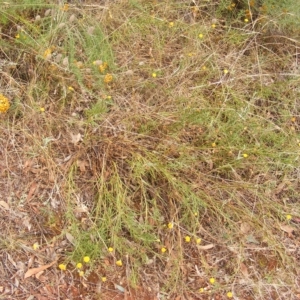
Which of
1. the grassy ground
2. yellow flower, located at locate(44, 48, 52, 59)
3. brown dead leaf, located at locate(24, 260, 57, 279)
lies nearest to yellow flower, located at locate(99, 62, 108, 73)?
the grassy ground

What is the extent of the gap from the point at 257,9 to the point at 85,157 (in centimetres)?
173

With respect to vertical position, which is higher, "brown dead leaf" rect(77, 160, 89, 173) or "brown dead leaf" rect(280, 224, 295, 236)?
"brown dead leaf" rect(77, 160, 89, 173)

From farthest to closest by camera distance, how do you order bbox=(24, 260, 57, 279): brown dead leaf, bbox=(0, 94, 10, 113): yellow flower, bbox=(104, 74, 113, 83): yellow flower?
bbox=(104, 74, 113, 83): yellow flower
bbox=(0, 94, 10, 113): yellow flower
bbox=(24, 260, 57, 279): brown dead leaf

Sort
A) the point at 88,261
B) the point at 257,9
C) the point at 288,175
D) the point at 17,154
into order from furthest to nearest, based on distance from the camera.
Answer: the point at 257,9 < the point at 288,175 < the point at 17,154 < the point at 88,261

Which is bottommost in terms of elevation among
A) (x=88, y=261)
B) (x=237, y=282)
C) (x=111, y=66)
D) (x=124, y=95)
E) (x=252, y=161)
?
(x=237, y=282)

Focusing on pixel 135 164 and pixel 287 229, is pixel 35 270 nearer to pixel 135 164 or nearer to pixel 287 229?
pixel 135 164

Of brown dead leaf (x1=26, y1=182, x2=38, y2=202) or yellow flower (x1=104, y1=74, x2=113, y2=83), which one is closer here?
brown dead leaf (x1=26, y1=182, x2=38, y2=202)

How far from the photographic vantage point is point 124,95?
2.66 metres

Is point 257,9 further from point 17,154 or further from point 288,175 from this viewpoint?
point 17,154

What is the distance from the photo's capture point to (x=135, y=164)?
2.35m

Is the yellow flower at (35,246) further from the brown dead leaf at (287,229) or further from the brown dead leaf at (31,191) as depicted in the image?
the brown dead leaf at (287,229)

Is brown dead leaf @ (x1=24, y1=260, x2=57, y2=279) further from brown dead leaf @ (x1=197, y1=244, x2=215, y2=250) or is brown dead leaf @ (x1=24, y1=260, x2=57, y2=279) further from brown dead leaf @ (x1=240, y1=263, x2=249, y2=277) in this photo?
brown dead leaf @ (x1=240, y1=263, x2=249, y2=277)

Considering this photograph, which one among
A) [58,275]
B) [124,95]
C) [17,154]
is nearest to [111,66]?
[124,95]

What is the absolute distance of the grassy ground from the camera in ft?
7.20
